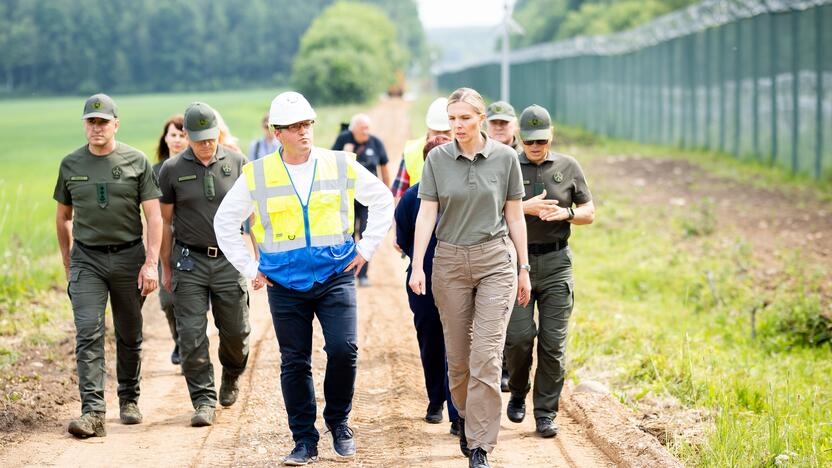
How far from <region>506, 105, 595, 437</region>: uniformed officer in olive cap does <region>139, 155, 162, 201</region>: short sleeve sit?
8.22 ft

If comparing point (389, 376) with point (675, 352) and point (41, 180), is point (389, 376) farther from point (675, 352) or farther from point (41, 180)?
point (41, 180)

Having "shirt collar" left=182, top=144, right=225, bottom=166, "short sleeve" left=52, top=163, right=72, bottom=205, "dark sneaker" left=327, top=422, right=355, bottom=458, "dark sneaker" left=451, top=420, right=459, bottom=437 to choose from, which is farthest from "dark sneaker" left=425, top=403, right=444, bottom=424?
"short sleeve" left=52, top=163, right=72, bottom=205

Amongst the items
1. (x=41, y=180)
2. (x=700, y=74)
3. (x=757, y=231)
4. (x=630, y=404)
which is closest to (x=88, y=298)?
(x=630, y=404)

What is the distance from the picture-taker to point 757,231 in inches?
634

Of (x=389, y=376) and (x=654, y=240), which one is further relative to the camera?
(x=654, y=240)

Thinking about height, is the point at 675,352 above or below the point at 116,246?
below

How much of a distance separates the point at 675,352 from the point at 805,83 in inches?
524

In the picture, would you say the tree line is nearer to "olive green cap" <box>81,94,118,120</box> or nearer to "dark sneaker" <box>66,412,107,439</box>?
"olive green cap" <box>81,94,118,120</box>

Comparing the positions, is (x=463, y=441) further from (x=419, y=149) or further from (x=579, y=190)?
(x=419, y=149)

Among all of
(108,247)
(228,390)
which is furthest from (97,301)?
(228,390)

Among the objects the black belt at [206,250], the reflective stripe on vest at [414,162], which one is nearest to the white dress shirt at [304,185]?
the black belt at [206,250]

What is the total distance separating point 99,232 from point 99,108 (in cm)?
83

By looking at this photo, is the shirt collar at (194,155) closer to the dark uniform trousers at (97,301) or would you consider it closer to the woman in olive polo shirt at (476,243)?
the dark uniform trousers at (97,301)

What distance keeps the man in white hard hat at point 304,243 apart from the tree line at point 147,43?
129 feet
